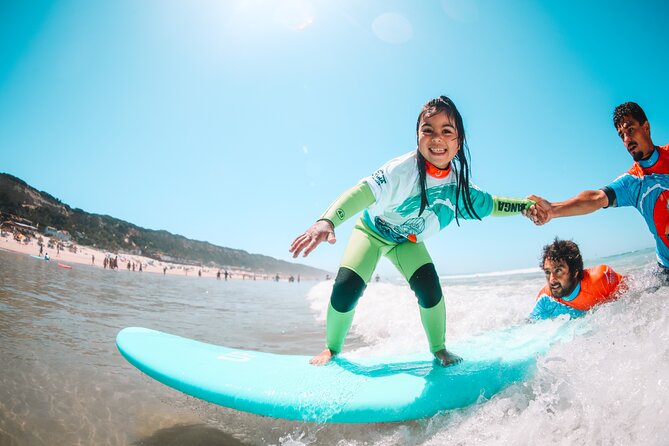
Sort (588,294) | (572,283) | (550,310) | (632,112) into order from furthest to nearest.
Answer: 1. (550,310)
2. (572,283)
3. (588,294)
4. (632,112)

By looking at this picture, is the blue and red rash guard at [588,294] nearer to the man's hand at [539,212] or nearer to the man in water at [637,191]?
the man in water at [637,191]

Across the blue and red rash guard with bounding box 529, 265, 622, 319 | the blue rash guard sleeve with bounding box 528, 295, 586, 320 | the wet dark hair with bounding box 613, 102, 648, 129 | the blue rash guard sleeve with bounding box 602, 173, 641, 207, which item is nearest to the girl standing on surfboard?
the blue rash guard sleeve with bounding box 602, 173, 641, 207

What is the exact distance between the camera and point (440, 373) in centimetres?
212

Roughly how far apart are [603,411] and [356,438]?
1.18 m

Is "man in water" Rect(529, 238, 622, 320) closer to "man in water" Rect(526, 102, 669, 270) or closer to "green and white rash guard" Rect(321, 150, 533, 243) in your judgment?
"man in water" Rect(526, 102, 669, 270)

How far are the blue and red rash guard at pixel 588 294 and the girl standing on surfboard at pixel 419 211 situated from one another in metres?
1.41

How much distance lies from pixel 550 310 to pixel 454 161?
217cm

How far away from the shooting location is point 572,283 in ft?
10.6

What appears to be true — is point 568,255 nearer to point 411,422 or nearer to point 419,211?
point 419,211

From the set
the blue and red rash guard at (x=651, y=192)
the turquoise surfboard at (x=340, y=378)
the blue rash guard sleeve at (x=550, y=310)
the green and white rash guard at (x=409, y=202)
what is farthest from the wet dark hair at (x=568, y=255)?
the green and white rash guard at (x=409, y=202)

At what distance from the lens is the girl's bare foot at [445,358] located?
2.24 metres

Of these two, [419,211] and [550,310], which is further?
[550,310]

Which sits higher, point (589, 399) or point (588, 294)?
point (588, 294)

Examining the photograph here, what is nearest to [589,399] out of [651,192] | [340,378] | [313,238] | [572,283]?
[340,378]
